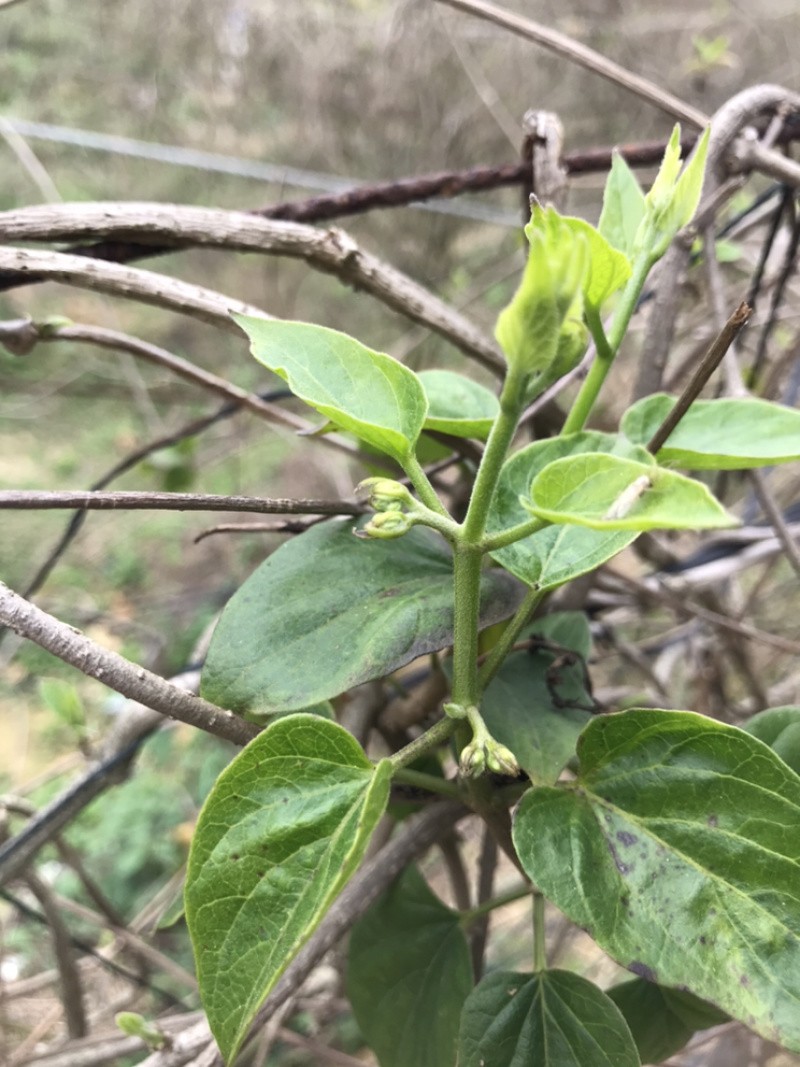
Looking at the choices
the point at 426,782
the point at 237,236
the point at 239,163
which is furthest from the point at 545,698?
the point at 239,163

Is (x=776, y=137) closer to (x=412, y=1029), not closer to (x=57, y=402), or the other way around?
(x=412, y=1029)

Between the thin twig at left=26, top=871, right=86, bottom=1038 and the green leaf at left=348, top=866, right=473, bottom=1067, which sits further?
the thin twig at left=26, top=871, right=86, bottom=1038

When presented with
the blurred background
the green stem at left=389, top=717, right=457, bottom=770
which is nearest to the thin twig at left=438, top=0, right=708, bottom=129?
the green stem at left=389, top=717, right=457, bottom=770

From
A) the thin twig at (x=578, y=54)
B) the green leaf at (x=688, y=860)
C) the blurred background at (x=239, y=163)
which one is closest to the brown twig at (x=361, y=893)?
the green leaf at (x=688, y=860)

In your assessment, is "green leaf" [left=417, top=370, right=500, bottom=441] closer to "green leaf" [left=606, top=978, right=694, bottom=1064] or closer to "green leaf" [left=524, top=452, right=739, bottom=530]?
"green leaf" [left=524, top=452, right=739, bottom=530]

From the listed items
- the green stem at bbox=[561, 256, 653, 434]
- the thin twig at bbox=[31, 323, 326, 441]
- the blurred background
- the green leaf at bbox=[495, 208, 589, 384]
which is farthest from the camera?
the blurred background

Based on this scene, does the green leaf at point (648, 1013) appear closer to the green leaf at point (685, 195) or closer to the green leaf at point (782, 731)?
the green leaf at point (782, 731)
